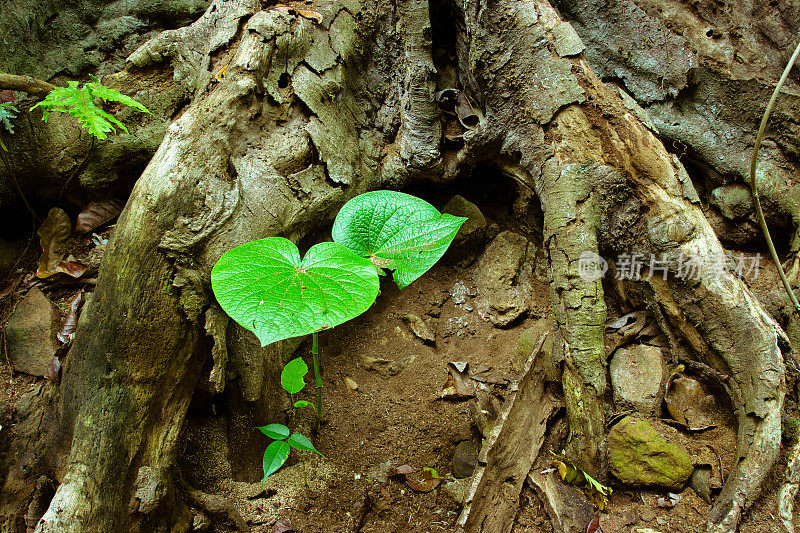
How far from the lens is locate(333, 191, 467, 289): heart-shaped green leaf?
1531 millimetres

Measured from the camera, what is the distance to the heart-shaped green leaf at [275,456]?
152 centimetres

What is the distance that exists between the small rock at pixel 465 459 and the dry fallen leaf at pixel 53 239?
83.1 inches

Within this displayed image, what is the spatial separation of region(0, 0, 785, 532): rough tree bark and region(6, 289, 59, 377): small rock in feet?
1.73

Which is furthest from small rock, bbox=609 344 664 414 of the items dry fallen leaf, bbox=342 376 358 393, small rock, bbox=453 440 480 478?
dry fallen leaf, bbox=342 376 358 393

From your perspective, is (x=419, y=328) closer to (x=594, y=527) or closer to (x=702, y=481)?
(x=594, y=527)

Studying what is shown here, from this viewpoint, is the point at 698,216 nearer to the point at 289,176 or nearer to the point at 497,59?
the point at 497,59

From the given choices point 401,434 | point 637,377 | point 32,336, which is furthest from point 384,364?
point 32,336

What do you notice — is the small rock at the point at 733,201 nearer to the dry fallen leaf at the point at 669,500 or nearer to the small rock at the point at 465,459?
the dry fallen leaf at the point at 669,500

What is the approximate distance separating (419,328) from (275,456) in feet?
3.28

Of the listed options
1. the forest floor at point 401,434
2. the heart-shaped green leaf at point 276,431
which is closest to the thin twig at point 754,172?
the forest floor at point 401,434

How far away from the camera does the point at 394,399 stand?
6.75 ft

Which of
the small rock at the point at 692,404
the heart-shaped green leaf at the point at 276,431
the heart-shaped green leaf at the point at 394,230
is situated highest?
the heart-shaped green leaf at the point at 394,230

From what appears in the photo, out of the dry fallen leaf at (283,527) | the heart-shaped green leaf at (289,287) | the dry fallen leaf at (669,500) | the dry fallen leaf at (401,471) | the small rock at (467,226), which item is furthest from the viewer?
the small rock at (467,226)

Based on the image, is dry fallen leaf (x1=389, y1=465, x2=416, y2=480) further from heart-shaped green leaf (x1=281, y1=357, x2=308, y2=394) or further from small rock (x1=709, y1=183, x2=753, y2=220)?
small rock (x1=709, y1=183, x2=753, y2=220)
